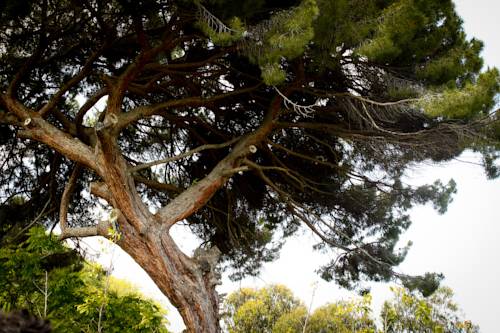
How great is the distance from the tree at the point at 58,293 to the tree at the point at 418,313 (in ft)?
8.36

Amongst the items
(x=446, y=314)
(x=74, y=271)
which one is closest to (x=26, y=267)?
(x=74, y=271)

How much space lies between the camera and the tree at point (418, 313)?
4.60 metres

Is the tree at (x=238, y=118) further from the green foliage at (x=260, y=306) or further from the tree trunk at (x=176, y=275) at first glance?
the green foliage at (x=260, y=306)

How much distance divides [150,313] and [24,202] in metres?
3.74

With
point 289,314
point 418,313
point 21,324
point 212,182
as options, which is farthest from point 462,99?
point 289,314

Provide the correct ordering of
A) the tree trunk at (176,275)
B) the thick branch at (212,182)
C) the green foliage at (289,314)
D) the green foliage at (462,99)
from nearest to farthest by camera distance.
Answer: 1. the green foliage at (462,99)
2. the tree trunk at (176,275)
3. the thick branch at (212,182)
4. the green foliage at (289,314)

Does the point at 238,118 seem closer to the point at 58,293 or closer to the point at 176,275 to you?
the point at 176,275

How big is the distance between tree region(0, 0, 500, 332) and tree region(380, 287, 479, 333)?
2.05 feet

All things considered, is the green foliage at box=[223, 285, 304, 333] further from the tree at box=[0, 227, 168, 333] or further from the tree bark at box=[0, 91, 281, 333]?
the tree bark at box=[0, 91, 281, 333]

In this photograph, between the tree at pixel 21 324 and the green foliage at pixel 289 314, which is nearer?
the tree at pixel 21 324

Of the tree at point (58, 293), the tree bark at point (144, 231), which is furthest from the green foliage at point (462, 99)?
the tree at point (58, 293)

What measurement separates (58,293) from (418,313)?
3.85 meters

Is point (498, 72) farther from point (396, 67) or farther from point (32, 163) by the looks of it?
point (32, 163)

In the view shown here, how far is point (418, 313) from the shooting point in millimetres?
4508
